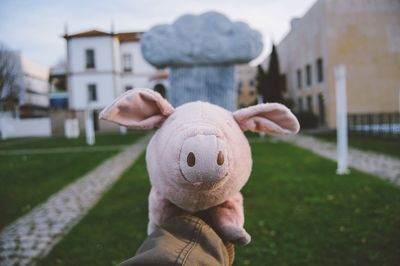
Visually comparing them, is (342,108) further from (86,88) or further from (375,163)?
(86,88)

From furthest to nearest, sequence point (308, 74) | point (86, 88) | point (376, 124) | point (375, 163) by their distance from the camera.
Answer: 1. point (86, 88)
2. point (308, 74)
3. point (376, 124)
4. point (375, 163)

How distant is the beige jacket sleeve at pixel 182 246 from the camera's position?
3.23 ft

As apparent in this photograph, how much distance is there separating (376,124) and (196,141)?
19.2 m

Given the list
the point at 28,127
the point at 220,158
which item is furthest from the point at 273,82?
the point at 220,158

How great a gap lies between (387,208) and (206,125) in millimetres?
5202

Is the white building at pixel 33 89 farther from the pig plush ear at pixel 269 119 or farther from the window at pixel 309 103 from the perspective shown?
the pig plush ear at pixel 269 119

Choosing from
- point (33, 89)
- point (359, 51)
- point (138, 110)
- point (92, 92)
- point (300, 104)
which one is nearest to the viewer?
point (138, 110)

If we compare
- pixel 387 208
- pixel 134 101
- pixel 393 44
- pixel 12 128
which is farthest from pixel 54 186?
pixel 12 128

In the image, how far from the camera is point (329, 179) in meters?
7.87

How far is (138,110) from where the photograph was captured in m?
1.34

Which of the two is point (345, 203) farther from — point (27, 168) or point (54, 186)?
point (27, 168)

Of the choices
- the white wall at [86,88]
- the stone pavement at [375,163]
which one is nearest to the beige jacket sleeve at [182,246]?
the stone pavement at [375,163]

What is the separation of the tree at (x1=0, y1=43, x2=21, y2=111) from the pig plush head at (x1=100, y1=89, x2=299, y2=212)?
27.1m

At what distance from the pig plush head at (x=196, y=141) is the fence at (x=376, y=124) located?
53.4ft
